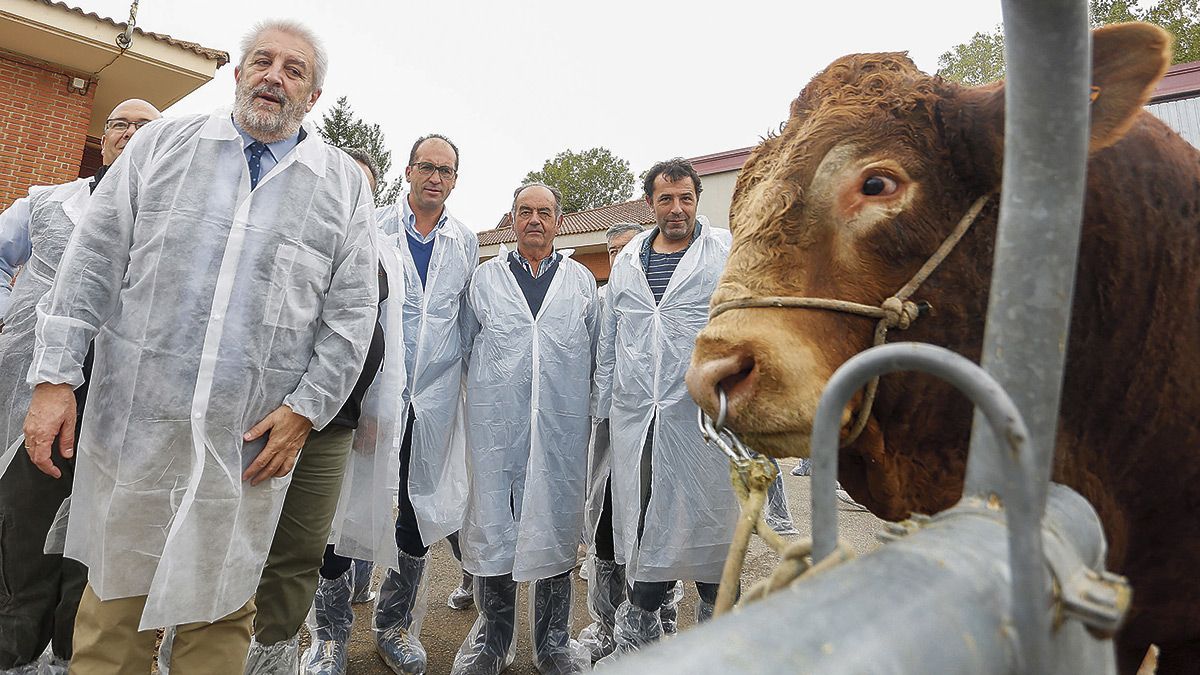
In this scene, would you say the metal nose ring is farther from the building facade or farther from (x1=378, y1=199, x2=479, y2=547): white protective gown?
the building facade

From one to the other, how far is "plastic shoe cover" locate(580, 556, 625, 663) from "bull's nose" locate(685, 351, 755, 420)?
91.2 inches

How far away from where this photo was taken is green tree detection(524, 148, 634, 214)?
34406mm

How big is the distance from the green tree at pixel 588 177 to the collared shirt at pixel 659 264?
31232 mm

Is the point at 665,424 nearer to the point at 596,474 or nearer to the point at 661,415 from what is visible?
the point at 661,415

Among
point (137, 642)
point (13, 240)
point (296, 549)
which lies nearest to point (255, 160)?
point (296, 549)

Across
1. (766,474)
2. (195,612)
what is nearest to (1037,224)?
(766,474)

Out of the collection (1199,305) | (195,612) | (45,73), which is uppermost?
(45,73)

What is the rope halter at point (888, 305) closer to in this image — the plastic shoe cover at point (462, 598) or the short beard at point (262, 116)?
the short beard at point (262, 116)

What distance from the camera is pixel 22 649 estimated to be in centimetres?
226

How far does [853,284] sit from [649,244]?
6.99 feet

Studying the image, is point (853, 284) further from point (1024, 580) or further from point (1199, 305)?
point (1024, 580)

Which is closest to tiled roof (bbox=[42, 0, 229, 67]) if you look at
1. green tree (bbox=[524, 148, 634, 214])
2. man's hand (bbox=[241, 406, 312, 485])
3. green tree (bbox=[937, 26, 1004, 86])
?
man's hand (bbox=[241, 406, 312, 485])

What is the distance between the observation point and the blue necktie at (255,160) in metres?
2.01

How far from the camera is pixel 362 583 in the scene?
13.2ft
